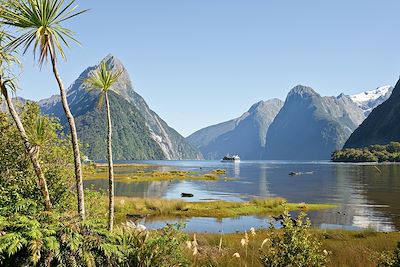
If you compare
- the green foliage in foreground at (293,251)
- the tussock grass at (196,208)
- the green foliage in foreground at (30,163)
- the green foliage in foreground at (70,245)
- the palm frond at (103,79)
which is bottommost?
the tussock grass at (196,208)

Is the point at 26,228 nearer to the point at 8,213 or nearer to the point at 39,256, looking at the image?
the point at 39,256

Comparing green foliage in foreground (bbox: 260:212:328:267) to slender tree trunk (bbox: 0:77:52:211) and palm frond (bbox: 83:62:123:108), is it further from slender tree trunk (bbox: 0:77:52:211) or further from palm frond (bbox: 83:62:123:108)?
palm frond (bbox: 83:62:123:108)

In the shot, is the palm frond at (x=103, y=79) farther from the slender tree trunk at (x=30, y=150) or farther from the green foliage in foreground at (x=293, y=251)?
the green foliage in foreground at (x=293, y=251)

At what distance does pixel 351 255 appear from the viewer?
55.7ft

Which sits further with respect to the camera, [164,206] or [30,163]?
[164,206]

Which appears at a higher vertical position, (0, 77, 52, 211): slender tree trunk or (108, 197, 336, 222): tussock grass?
(0, 77, 52, 211): slender tree trunk

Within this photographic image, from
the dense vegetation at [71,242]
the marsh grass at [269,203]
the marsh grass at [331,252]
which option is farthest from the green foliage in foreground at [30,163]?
the marsh grass at [269,203]

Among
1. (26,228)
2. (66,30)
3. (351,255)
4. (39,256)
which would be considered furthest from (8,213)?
(351,255)

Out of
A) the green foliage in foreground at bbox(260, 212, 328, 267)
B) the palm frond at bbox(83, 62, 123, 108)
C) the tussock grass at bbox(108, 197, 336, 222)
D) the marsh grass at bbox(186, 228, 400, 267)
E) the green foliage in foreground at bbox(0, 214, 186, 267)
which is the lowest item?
the tussock grass at bbox(108, 197, 336, 222)

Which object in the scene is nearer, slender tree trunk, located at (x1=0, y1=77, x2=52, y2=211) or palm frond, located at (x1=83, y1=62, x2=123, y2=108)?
slender tree trunk, located at (x1=0, y1=77, x2=52, y2=211)

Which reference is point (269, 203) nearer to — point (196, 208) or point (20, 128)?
point (196, 208)

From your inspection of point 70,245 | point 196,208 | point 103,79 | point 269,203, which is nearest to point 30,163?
point 103,79

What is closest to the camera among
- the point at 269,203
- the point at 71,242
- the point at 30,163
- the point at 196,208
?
the point at 71,242

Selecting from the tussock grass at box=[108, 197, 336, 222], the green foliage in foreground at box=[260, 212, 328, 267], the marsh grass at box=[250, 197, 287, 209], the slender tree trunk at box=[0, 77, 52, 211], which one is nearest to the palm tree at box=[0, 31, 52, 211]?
the slender tree trunk at box=[0, 77, 52, 211]
